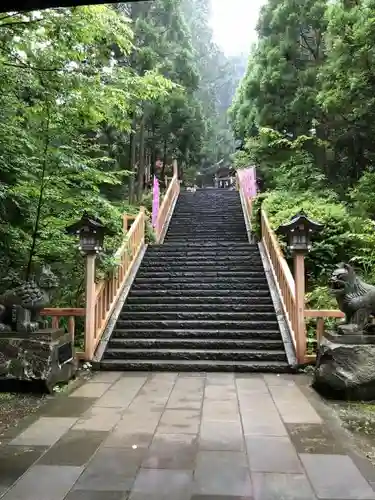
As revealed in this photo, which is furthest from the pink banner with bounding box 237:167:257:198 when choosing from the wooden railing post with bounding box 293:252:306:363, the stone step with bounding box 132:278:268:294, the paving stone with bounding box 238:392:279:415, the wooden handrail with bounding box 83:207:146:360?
the paving stone with bounding box 238:392:279:415

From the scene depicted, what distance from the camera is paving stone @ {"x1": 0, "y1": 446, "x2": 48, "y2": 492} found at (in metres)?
2.88

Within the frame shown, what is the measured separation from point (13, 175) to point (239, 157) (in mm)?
12117

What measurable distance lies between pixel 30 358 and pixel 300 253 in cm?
407

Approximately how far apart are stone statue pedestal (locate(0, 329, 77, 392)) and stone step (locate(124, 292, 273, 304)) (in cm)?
312

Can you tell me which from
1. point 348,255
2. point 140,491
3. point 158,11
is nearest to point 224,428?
point 140,491

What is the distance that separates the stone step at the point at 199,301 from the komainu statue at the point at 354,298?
2.92m

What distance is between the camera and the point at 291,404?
4770mm

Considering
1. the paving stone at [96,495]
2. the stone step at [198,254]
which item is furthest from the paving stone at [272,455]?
the stone step at [198,254]

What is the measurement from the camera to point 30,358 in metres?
5.21

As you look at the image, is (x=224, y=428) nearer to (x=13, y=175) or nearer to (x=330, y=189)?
(x=13, y=175)

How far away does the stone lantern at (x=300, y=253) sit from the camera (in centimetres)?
650

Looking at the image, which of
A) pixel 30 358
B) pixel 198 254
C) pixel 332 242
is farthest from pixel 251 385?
pixel 198 254

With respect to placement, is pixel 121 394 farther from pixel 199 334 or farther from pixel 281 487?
pixel 281 487

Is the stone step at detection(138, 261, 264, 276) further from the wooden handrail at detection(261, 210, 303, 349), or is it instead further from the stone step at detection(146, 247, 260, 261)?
the wooden handrail at detection(261, 210, 303, 349)
